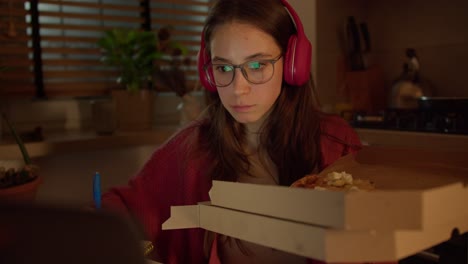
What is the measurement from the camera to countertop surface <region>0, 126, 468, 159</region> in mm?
1482

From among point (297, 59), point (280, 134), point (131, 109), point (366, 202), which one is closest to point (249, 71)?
point (297, 59)

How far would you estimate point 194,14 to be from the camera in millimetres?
2395

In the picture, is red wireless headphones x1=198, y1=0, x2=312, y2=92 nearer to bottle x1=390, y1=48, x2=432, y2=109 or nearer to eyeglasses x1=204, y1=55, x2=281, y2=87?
eyeglasses x1=204, y1=55, x2=281, y2=87

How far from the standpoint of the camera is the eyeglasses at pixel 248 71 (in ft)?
3.17

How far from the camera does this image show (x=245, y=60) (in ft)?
3.16

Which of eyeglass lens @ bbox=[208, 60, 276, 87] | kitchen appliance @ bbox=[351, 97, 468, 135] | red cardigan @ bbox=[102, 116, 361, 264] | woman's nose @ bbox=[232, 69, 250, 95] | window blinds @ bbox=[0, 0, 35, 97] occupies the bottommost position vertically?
red cardigan @ bbox=[102, 116, 361, 264]

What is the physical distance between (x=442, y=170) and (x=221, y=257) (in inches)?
19.8

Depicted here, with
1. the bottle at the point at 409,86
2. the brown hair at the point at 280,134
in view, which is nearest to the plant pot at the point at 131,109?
the brown hair at the point at 280,134

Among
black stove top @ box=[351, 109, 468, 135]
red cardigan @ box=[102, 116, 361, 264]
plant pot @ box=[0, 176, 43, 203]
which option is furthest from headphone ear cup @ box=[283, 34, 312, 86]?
black stove top @ box=[351, 109, 468, 135]

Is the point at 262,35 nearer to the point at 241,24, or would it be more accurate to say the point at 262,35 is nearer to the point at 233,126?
the point at 241,24

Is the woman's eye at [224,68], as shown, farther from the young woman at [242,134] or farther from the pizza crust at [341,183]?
the pizza crust at [341,183]

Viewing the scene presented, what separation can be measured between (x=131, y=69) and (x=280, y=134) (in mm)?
1107

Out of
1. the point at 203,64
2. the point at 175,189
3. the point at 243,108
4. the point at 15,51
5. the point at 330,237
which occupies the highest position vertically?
→ the point at 15,51

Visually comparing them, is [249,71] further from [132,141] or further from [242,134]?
[132,141]
